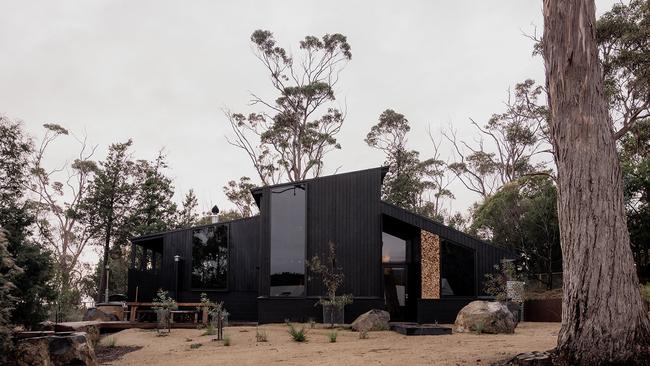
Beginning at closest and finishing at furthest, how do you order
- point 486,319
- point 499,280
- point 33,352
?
point 33,352, point 486,319, point 499,280

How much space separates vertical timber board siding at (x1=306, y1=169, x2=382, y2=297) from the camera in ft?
52.3

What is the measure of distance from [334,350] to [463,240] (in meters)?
7.79

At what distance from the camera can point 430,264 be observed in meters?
16.1

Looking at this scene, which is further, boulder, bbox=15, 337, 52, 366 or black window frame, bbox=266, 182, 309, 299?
black window frame, bbox=266, 182, 309, 299

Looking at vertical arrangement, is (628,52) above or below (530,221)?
above

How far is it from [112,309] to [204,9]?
9.91 metres

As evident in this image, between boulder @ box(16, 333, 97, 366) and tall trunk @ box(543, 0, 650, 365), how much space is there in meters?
6.40

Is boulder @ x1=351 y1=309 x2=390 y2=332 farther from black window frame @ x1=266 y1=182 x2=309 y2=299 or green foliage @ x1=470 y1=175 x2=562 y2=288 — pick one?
green foliage @ x1=470 y1=175 x2=562 y2=288

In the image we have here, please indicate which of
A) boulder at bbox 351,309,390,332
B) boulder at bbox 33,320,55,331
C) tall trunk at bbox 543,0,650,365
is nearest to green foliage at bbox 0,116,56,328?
boulder at bbox 33,320,55,331

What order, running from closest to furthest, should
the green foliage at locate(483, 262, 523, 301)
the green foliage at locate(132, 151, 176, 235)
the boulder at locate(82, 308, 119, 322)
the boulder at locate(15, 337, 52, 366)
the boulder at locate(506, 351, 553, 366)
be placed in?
the boulder at locate(506, 351, 553, 366) → the boulder at locate(15, 337, 52, 366) → the green foliage at locate(483, 262, 523, 301) → the boulder at locate(82, 308, 119, 322) → the green foliage at locate(132, 151, 176, 235)

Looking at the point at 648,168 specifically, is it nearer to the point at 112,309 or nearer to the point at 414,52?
the point at 414,52

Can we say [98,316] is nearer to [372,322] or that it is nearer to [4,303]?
[372,322]

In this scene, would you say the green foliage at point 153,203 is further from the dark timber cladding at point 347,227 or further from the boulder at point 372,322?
the boulder at point 372,322

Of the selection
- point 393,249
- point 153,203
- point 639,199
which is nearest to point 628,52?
point 639,199
